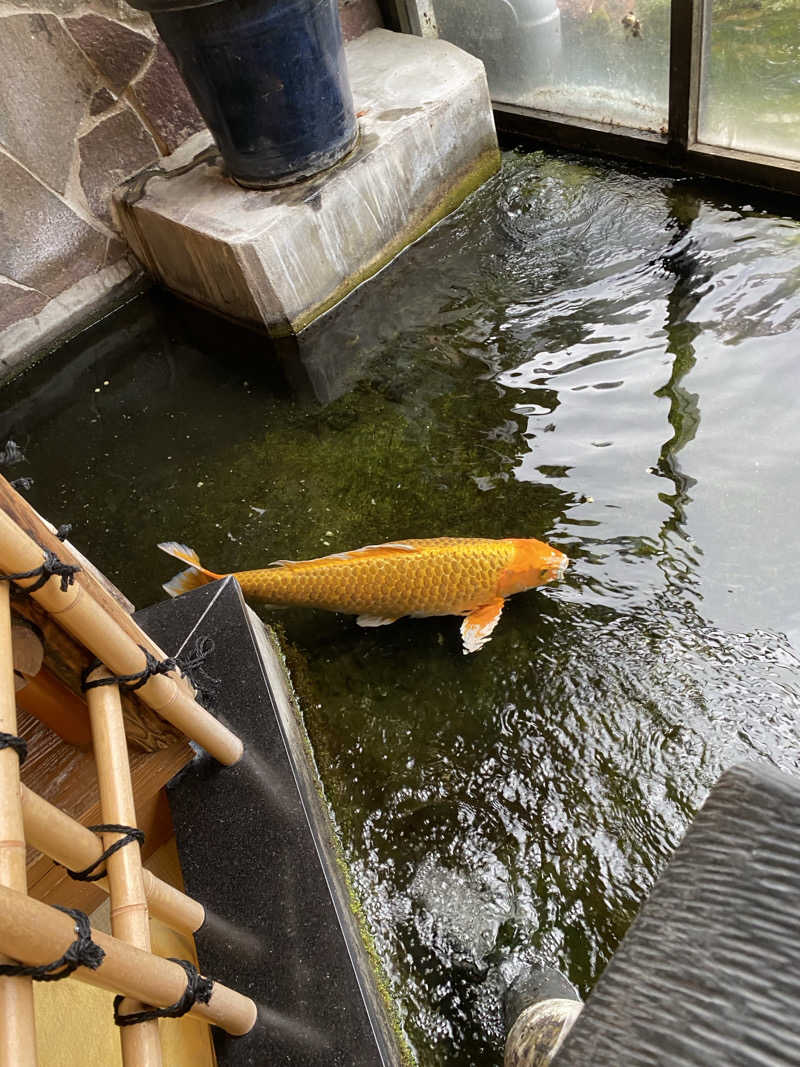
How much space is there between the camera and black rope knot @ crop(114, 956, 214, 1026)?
1.31m

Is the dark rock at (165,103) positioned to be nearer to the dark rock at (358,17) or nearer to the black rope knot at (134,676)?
Result: the dark rock at (358,17)

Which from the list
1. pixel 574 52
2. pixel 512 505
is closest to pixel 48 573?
pixel 512 505

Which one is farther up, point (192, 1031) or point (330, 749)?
point (192, 1031)

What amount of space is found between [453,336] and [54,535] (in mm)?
2861

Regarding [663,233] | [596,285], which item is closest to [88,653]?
[596,285]

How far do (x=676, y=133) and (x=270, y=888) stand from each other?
4546mm

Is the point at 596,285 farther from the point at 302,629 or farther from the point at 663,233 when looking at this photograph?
the point at 302,629

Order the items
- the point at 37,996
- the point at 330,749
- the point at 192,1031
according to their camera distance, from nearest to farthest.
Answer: the point at 37,996, the point at 192,1031, the point at 330,749

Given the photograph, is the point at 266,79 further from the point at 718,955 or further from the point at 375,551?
the point at 718,955

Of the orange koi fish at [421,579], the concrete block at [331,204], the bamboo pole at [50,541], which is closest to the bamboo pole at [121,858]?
the bamboo pole at [50,541]

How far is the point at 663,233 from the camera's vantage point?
14.0 ft

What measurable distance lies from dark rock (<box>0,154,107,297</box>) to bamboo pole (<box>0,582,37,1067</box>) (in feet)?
13.6

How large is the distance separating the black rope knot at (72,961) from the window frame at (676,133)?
4624 millimetres

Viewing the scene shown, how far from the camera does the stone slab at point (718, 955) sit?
1.71 ft
